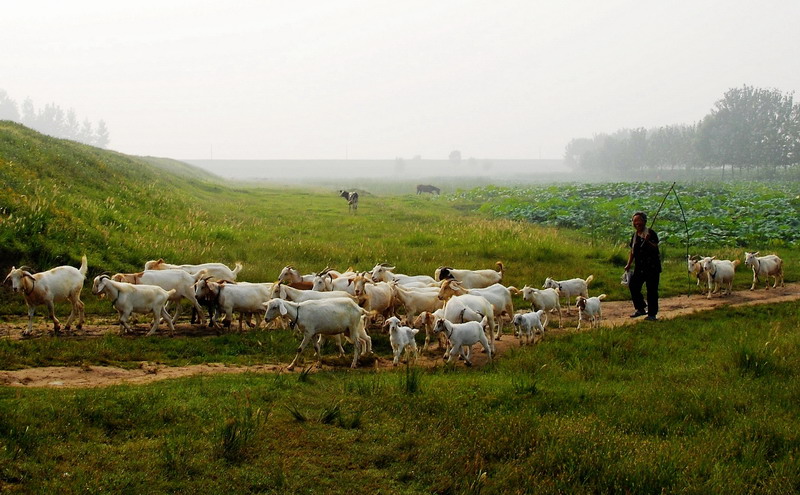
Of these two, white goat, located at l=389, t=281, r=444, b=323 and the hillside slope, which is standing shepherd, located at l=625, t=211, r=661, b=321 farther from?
the hillside slope

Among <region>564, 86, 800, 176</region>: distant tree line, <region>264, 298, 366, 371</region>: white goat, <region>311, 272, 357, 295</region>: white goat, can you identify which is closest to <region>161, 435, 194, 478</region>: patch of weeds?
<region>264, 298, 366, 371</region>: white goat

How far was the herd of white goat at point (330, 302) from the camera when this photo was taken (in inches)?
418

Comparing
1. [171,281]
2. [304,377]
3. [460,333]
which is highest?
[171,281]

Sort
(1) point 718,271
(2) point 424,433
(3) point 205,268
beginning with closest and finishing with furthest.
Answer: (2) point 424,433 → (3) point 205,268 → (1) point 718,271

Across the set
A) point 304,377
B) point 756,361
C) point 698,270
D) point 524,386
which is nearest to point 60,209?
point 304,377

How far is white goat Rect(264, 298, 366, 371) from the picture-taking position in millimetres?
10492

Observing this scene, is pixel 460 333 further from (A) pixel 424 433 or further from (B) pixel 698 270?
(B) pixel 698 270

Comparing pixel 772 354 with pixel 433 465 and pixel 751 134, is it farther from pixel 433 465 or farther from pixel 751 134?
pixel 751 134

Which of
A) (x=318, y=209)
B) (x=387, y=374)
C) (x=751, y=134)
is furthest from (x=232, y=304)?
(x=751, y=134)

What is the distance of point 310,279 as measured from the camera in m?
14.8

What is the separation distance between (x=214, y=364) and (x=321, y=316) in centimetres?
213

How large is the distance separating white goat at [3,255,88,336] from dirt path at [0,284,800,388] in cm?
49

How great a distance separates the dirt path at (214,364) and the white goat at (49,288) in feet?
1.62

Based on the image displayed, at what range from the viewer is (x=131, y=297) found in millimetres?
12047
